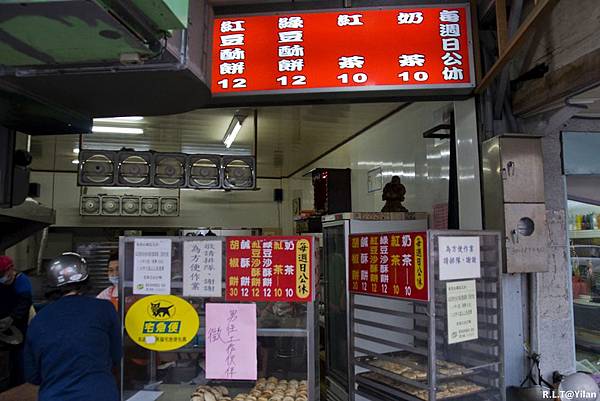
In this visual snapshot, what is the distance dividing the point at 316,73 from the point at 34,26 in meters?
1.81

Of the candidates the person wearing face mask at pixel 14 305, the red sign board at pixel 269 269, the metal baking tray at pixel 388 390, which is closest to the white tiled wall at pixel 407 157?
the metal baking tray at pixel 388 390

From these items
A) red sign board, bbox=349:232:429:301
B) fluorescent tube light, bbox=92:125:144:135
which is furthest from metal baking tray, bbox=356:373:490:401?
fluorescent tube light, bbox=92:125:144:135

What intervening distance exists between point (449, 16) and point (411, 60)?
43 cm

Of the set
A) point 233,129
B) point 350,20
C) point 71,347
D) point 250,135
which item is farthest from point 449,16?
point 250,135

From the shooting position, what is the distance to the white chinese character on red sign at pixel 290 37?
122 inches

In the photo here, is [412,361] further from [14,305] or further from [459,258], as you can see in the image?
[14,305]

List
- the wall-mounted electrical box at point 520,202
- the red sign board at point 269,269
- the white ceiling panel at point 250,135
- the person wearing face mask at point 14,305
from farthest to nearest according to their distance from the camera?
the white ceiling panel at point 250,135
the person wearing face mask at point 14,305
the wall-mounted electrical box at point 520,202
the red sign board at point 269,269

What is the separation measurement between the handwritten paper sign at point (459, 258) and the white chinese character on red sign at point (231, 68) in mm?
1781

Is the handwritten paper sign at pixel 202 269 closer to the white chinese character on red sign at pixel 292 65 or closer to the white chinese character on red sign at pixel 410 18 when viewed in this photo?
the white chinese character on red sign at pixel 292 65

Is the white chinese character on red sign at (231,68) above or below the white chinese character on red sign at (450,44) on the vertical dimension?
below

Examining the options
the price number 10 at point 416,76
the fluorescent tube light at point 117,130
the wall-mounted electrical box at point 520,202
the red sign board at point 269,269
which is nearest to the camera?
the red sign board at point 269,269

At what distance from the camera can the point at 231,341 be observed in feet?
7.79

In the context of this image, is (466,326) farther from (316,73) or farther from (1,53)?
(1,53)

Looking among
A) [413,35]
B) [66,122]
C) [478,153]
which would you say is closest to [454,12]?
[413,35]
